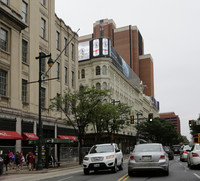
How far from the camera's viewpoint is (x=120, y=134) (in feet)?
225

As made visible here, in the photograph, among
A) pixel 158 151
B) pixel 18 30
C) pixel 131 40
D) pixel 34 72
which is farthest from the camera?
pixel 131 40

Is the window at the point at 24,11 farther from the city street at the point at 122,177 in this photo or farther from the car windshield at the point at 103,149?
the city street at the point at 122,177

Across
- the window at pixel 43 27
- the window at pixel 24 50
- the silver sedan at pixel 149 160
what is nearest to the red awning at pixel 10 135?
the window at pixel 24 50

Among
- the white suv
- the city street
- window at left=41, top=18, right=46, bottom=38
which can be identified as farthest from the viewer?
window at left=41, top=18, right=46, bottom=38

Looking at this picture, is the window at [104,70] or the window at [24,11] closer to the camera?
the window at [24,11]

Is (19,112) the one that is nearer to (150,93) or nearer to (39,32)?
(39,32)

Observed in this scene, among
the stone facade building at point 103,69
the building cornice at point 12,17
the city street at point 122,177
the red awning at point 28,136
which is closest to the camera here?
the city street at point 122,177

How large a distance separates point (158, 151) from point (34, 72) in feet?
72.5

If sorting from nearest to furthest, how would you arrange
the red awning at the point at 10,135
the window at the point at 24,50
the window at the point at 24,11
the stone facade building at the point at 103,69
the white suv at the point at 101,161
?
the white suv at the point at 101,161 → the red awning at the point at 10,135 → the window at the point at 24,50 → the window at the point at 24,11 → the stone facade building at the point at 103,69

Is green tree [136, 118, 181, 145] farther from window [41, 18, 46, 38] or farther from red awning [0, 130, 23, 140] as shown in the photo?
red awning [0, 130, 23, 140]

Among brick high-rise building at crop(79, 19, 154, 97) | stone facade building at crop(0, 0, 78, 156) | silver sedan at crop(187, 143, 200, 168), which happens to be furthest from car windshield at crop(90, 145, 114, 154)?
brick high-rise building at crop(79, 19, 154, 97)

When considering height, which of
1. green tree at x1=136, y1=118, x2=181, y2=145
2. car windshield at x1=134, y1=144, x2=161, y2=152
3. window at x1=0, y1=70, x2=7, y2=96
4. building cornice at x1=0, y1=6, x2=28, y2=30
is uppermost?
building cornice at x1=0, y1=6, x2=28, y2=30

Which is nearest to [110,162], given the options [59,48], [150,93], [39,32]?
[39,32]

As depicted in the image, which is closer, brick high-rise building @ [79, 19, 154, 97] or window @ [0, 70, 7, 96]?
window @ [0, 70, 7, 96]
